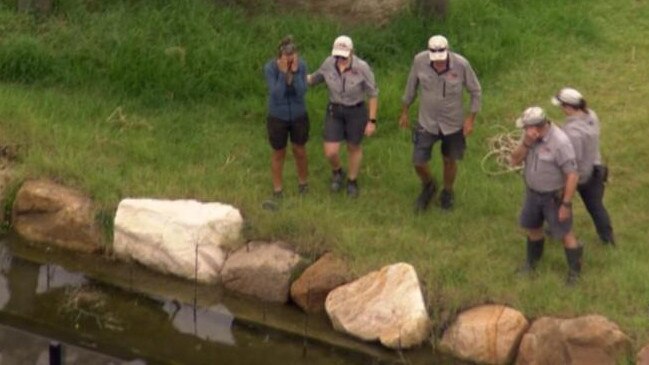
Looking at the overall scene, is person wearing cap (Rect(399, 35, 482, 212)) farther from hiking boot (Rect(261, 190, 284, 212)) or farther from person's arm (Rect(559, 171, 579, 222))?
person's arm (Rect(559, 171, 579, 222))

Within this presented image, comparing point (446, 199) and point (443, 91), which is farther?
point (446, 199)

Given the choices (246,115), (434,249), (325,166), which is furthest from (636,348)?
(246,115)

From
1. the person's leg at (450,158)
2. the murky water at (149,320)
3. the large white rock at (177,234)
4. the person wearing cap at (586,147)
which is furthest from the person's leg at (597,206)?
the large white rock at (177,234)

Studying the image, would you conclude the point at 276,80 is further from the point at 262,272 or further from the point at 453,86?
the point at 262,272

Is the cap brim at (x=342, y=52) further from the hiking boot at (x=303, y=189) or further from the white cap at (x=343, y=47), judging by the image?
the hiking boot at (x=303, y=189)

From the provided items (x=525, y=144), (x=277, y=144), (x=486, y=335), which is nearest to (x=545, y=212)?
(x=525, y=144)

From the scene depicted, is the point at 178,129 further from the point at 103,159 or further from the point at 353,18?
the point at 353,18

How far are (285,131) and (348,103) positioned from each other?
1.80 feet

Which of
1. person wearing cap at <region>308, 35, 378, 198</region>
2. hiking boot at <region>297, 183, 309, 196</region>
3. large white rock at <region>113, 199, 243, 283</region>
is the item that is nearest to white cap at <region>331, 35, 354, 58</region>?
person wearing cap at <region>308, 35, 378, 198</region>

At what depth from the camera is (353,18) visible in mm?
12672

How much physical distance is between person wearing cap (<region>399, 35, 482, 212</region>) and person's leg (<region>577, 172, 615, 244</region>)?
103cm

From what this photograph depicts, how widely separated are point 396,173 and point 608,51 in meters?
3.49

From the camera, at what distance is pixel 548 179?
850cm

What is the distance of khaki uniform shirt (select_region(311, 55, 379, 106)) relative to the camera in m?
9.67
